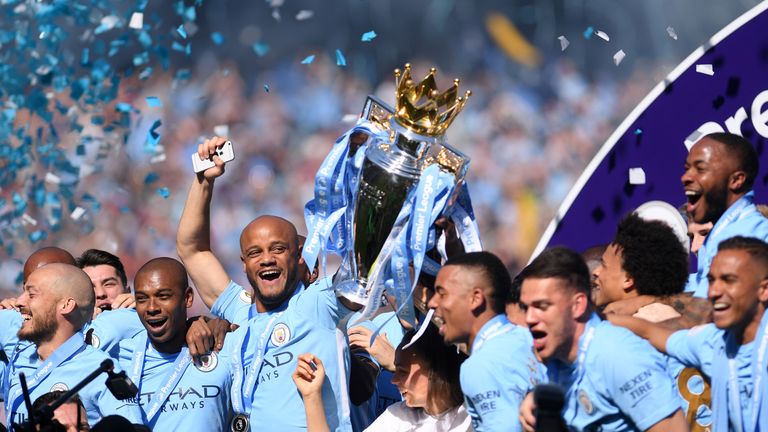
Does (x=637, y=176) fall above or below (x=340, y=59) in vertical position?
below

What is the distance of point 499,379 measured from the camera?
4375 mm

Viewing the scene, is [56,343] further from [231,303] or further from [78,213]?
[78,213]

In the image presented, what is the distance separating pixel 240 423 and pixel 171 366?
0.42 m

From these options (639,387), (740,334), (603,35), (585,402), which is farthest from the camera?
(603,35)

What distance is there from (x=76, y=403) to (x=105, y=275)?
2.32m

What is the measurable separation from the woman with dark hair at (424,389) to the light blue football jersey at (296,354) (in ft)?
0.57

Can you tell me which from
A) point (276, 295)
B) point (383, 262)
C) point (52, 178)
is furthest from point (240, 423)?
point (52, 178)

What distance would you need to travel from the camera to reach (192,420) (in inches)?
224

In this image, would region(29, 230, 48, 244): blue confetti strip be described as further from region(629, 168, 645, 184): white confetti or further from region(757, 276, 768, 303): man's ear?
region(757, 276, 768, 303): man's ear

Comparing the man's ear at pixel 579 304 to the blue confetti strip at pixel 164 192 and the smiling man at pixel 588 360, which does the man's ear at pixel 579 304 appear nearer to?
the smiling man at pixel 588 360

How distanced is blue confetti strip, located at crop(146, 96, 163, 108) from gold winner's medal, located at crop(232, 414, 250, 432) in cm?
331

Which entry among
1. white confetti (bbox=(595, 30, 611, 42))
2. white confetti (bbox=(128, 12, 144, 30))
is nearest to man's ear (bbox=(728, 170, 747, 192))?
white confetti (bbox=(595, 30, 611, 42))

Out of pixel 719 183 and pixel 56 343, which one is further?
pixel 56 343

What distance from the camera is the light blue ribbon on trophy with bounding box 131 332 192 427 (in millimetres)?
A: 5699
